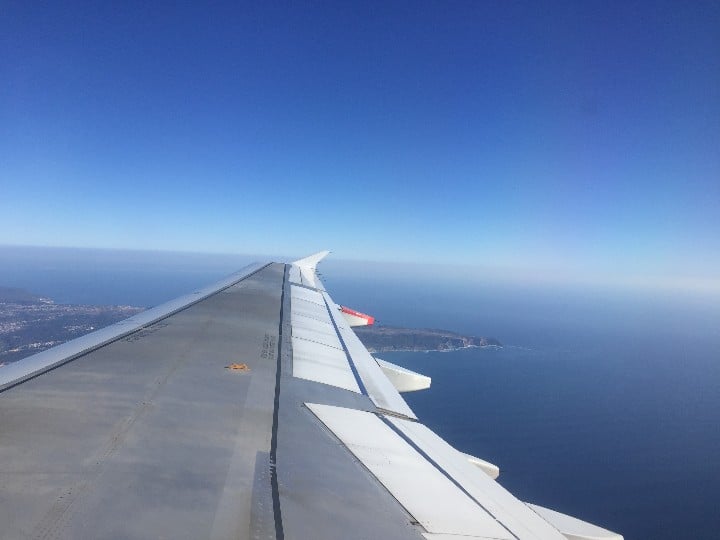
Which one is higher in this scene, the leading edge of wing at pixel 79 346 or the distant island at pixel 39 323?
the leading edge of wing at pixel 79 346

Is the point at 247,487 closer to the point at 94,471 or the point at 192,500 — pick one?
the point at 192,500

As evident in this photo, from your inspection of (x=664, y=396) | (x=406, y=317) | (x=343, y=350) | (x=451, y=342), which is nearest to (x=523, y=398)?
(x=664, y=396)

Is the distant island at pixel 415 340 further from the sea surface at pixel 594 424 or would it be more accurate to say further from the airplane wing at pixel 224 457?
the airplane wing at pixel 224 457

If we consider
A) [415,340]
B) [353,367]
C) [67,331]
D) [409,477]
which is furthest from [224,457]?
[415,340]

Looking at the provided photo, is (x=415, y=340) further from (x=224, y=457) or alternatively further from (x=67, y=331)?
(x=224, y=457)

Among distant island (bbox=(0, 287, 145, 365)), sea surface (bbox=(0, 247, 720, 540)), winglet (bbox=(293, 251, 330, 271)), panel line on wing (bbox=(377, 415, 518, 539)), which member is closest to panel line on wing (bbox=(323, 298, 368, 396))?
panel line on wing (bbox=(377, 415, 518, 539))

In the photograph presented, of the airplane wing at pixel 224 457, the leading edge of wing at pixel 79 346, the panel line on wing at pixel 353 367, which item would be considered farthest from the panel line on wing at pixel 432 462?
the leading edge of wing at pixel 79 346

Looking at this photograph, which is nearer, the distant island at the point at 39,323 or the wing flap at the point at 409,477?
the wing flap at the point at 409,477
